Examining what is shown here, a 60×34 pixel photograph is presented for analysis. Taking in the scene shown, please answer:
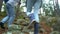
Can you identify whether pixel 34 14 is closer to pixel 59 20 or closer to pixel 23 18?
pixel 59 20

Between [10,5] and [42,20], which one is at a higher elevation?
[10,5]

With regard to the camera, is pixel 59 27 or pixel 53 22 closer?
pixel 59 27

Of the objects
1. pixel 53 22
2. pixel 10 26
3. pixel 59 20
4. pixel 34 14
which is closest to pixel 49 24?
pixel 53 22

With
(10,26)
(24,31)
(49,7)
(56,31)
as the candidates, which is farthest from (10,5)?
(49,7)

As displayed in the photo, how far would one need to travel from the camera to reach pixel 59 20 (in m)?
5.54

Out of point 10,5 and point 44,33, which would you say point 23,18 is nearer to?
point 44,33

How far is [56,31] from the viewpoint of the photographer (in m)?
5.39

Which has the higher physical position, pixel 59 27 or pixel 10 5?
pixel 10 5

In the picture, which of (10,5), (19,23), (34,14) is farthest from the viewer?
(19,23)

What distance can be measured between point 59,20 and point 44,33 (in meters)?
0.51

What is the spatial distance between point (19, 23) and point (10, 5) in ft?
4.14

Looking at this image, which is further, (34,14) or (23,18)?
(23,18)

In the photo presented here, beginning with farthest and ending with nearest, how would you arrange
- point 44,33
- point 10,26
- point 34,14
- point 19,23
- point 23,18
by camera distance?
point 23,18
point 19,23
point 44,33
point 10,26
point 34,14

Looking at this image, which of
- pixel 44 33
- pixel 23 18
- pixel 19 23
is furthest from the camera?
pixel 23 18
